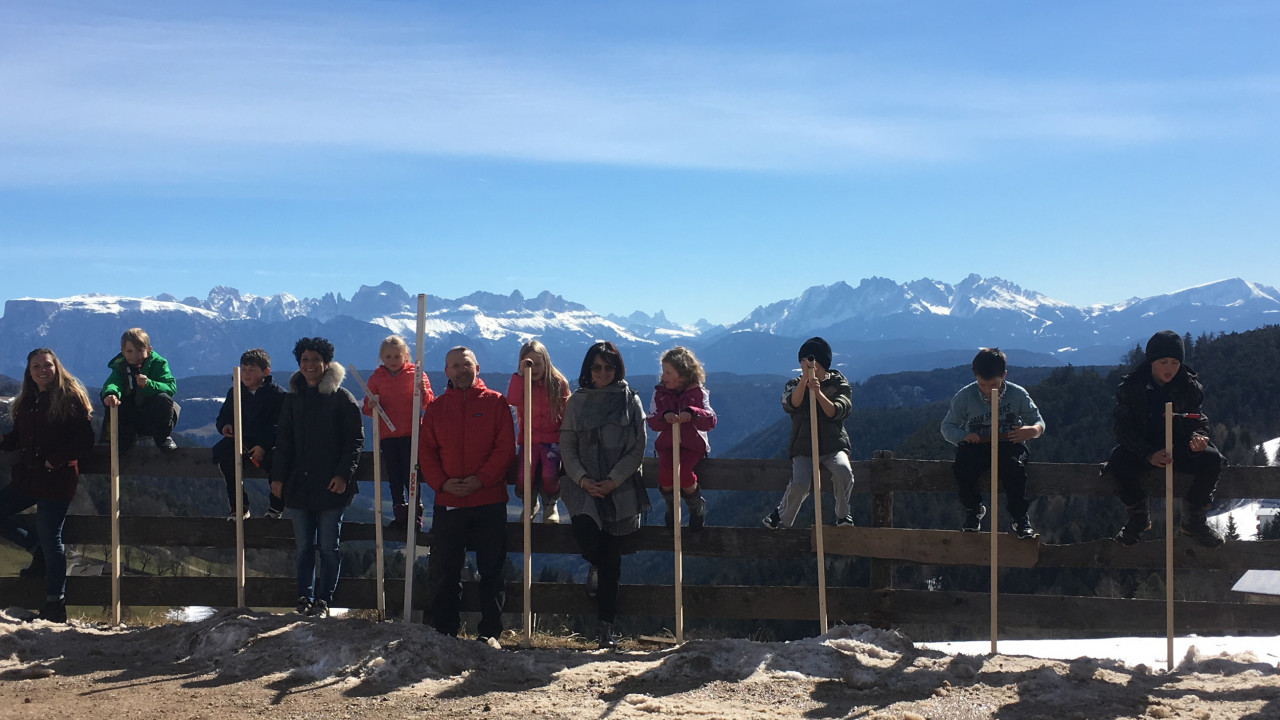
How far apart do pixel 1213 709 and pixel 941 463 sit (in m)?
2.23

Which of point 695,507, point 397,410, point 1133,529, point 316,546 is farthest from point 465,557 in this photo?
point 1133,529

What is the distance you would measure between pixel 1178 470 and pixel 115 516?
7759 millimetres

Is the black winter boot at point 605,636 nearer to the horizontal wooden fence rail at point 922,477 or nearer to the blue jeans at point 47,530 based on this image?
the horizontal wooden fence rail at point 922,477

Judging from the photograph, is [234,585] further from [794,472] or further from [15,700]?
[794,472]

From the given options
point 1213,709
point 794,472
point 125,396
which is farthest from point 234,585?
point 1213,709

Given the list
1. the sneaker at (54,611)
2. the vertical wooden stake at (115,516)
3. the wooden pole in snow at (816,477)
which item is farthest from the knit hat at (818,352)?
the sneaker at (54,611)

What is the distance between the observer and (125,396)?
7.62 m

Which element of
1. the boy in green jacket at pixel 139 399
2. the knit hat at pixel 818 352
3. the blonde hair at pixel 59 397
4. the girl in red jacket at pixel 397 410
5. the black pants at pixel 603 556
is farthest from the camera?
the boy in green jacket at pixel 139 399

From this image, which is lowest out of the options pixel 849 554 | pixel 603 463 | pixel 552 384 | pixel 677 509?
pixel 849 554

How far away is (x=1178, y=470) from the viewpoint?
6648 millimetres

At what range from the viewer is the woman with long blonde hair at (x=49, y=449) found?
7.25 m

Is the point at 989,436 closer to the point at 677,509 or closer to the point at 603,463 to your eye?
the point at 677,509

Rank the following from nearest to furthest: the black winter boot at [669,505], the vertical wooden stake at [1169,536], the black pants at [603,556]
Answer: the vertical wooden stake at [1169,536]
the black pants at [603,556]
the black winter boot at [669,505]

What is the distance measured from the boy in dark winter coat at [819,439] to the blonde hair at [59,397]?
17.5 feet
